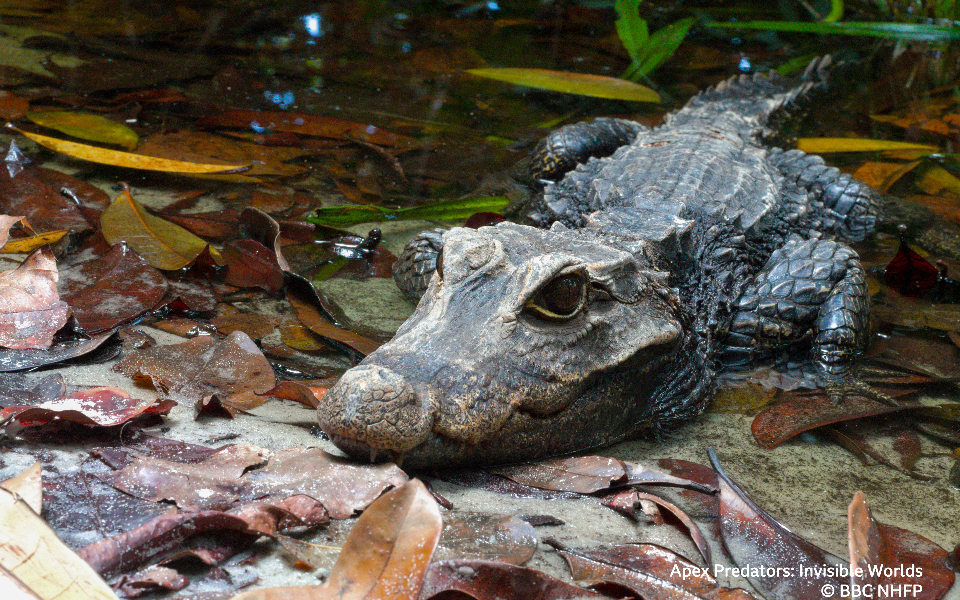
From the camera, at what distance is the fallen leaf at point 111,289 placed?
2676mm

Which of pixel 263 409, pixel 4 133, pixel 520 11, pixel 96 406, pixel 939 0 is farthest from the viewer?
pixel 520 11

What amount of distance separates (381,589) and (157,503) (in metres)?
0.53

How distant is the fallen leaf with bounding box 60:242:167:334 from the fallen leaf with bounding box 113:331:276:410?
307mm

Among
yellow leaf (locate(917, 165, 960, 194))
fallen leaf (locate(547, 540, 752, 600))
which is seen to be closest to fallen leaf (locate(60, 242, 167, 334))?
fallen leaf (locate(547, 540, 752, 600))

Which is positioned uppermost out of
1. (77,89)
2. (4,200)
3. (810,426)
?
(77,89)

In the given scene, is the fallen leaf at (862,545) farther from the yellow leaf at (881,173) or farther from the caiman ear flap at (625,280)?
the yellow leaf at (881,173)

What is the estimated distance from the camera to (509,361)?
210cm

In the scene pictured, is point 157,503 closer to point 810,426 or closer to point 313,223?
point 810,426

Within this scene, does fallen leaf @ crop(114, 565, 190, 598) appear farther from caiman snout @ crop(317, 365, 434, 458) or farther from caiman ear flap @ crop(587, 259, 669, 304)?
caiman ear flap @ crop(587, 259, 669, 304)

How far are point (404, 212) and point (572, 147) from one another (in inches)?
63.3

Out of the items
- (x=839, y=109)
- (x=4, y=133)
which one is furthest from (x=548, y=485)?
(x=839, y=109)

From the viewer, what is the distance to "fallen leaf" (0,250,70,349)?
2.30 m

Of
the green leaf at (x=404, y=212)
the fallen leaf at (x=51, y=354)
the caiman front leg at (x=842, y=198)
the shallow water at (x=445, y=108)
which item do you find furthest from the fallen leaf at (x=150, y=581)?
the caiman front leg at (x=842, y=198)

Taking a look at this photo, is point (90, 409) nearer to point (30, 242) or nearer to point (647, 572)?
point (647, 572)
